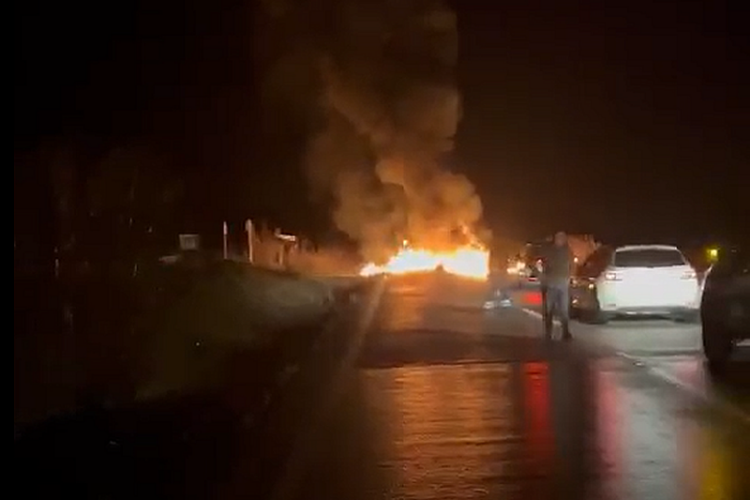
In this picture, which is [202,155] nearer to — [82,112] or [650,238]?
[82,112]

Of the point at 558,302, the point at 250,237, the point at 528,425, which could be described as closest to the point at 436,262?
the point at 250,237

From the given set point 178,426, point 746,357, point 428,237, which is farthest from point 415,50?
point 178,426

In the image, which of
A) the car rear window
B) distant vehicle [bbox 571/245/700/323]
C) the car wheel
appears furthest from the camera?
the car rear window

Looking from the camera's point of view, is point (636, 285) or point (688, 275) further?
point (688, 275)

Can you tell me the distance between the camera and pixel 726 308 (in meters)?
19.8

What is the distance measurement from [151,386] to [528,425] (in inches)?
246

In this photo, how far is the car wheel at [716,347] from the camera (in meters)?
19.7

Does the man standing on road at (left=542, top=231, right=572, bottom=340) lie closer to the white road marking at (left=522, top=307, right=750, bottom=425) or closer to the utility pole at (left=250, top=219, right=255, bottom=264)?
the white road marking at (left=522, top=307, right=750, bottom=425)

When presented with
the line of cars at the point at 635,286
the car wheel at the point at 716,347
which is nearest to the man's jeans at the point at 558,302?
the line of cars at the point at 635,286

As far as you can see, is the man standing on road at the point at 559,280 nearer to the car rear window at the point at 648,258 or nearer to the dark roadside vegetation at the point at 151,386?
the dark roadside vegetation at the point at 151,386

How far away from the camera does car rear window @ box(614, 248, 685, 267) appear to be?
29312mm

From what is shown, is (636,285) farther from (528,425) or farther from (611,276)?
(528,425)

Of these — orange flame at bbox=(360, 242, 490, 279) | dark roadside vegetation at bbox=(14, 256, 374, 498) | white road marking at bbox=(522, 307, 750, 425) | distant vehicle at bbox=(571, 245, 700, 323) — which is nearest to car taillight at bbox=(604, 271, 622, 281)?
distant vehicle at bbox=(571, 245, 700, 323)

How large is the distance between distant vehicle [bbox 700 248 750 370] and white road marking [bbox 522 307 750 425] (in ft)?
2.75
